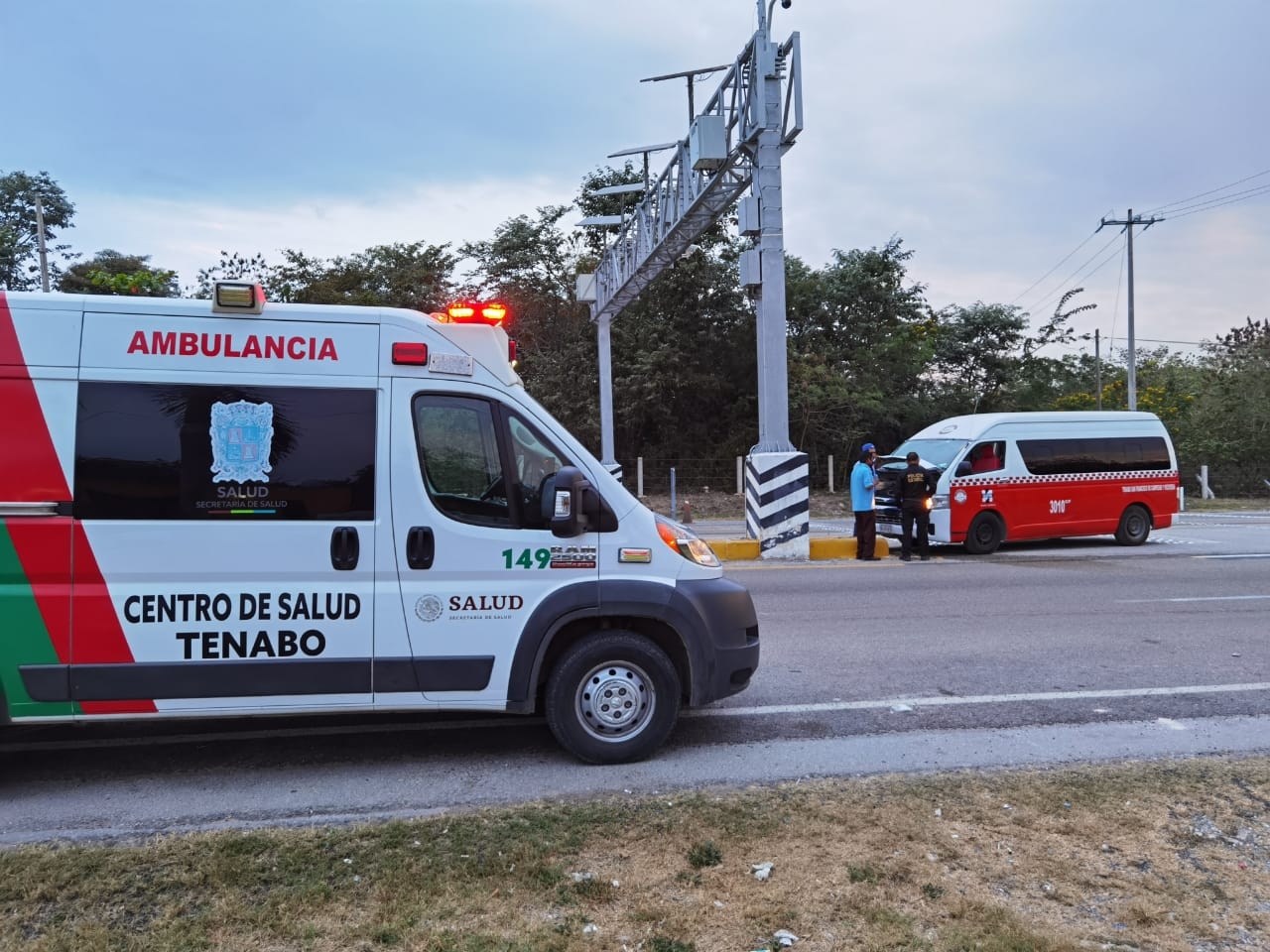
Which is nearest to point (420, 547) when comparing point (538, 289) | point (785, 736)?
point (785, 736)

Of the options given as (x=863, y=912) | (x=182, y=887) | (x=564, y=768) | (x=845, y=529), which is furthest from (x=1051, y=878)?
(x=845, y=529)

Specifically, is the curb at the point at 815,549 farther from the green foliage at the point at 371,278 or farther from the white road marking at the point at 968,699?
the green foliage at the point at 371,278

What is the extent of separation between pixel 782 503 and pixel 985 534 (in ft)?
12.2

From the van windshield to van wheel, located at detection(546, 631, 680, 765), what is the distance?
10.9 metres

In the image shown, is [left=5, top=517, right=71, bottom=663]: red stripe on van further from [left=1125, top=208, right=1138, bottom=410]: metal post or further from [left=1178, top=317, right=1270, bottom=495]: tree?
[left=1178, top=317, right=1270, bottom=495]: tree

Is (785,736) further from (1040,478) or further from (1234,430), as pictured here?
(1234,430)

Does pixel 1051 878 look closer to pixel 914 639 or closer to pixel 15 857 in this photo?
pixel 15 857

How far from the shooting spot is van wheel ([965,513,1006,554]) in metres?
14.7

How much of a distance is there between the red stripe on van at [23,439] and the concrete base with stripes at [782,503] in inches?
406

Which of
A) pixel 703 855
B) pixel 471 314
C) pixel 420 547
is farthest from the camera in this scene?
pixel 471 314

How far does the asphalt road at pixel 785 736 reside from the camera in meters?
4.38

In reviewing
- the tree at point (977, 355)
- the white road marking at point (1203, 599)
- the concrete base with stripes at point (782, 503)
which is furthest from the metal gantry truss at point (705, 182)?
the tree at point (977, 355)

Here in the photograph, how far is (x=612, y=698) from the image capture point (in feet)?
15.7

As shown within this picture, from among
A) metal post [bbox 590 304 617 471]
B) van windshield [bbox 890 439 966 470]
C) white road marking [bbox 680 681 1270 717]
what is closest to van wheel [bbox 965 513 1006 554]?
van windshield [bbox 890 439 966 470]
